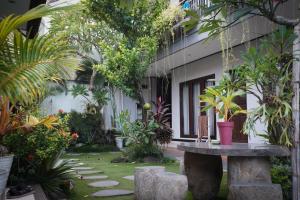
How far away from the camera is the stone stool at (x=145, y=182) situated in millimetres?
3863

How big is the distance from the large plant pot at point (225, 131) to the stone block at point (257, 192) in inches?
29.3

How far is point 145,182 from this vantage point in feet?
12.8

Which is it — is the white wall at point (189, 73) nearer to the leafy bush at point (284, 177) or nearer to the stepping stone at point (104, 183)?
the stepping stone at point (104, 183)

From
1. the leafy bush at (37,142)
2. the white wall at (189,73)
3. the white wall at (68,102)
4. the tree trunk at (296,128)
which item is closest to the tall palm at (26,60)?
the leafy bush at (37,142)

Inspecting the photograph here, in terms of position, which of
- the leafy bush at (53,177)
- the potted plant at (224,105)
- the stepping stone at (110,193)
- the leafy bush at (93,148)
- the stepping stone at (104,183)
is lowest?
the leafy bush at (93,148)

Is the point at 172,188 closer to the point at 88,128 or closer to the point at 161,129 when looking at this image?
the point at 161,129

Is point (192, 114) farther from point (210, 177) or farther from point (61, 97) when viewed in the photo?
point (210, 177)

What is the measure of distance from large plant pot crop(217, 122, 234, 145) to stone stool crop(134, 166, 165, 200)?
31.5 inches

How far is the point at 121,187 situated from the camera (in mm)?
5059

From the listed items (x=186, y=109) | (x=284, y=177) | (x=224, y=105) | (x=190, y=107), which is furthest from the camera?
(x=186, y=109)

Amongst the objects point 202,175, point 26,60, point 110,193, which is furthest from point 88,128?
point 26,60

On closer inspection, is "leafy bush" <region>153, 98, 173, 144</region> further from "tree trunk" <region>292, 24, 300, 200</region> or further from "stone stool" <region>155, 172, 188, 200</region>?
"tree trunk" <region>292, 24, 300, 200</region>

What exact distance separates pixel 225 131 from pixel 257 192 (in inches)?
33.6

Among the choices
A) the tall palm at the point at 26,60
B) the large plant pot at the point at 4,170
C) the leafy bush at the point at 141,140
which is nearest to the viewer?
the tall palm at the point at 26,60
